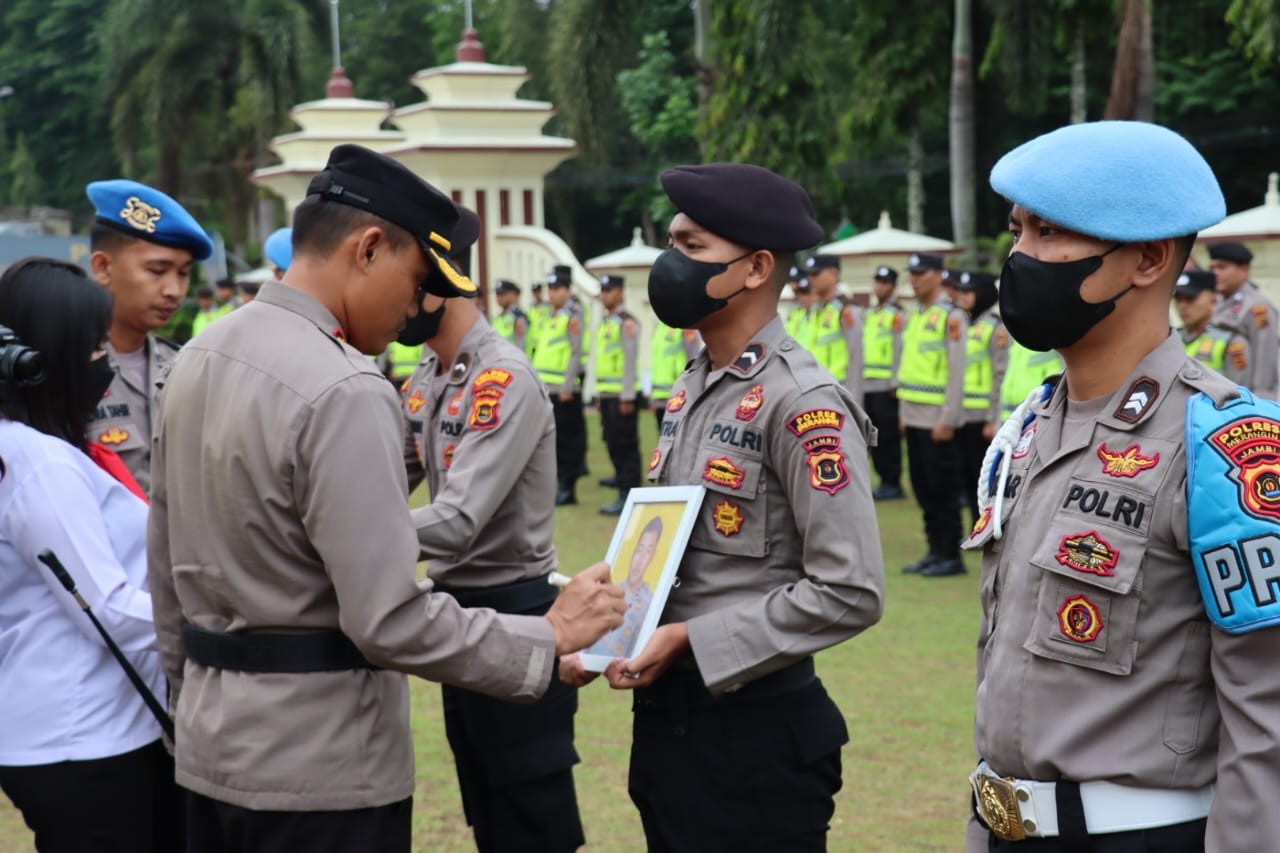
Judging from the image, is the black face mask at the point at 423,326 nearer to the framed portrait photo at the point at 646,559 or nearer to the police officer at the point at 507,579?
the police officer at the point at 507,579

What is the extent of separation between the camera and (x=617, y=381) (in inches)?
565

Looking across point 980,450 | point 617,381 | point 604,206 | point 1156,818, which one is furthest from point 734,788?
point 604,206

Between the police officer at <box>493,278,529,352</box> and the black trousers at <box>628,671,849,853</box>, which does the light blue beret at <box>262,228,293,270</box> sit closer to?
the black trousers at <box>628,671,849,853</box>

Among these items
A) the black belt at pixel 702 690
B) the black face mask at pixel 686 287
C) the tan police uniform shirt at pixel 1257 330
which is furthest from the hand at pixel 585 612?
the tan police uniform shirt at pixel 1257 330

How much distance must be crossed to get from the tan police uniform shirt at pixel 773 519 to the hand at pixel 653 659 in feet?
0.12

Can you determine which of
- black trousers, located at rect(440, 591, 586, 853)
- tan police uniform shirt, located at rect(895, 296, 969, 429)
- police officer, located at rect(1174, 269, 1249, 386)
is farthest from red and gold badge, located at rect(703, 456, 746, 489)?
tan police uniform shirt, located at rect(895, 296, 969, 429)

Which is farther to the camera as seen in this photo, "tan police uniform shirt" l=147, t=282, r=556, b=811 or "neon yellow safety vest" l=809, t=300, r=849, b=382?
"neon yellow safety vest" l=809, t=300, r=849, b=382

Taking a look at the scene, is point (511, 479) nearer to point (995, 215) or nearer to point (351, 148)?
point (351, 148)

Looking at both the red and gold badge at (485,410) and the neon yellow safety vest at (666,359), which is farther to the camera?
the neon yellow safety vest at (666,359)

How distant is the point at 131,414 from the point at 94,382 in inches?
51.6

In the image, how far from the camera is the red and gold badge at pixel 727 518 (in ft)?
10.6

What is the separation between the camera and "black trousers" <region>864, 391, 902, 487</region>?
540 inches

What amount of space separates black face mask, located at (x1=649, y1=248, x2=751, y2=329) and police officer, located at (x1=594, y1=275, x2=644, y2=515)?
9745 mm

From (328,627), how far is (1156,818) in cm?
144
